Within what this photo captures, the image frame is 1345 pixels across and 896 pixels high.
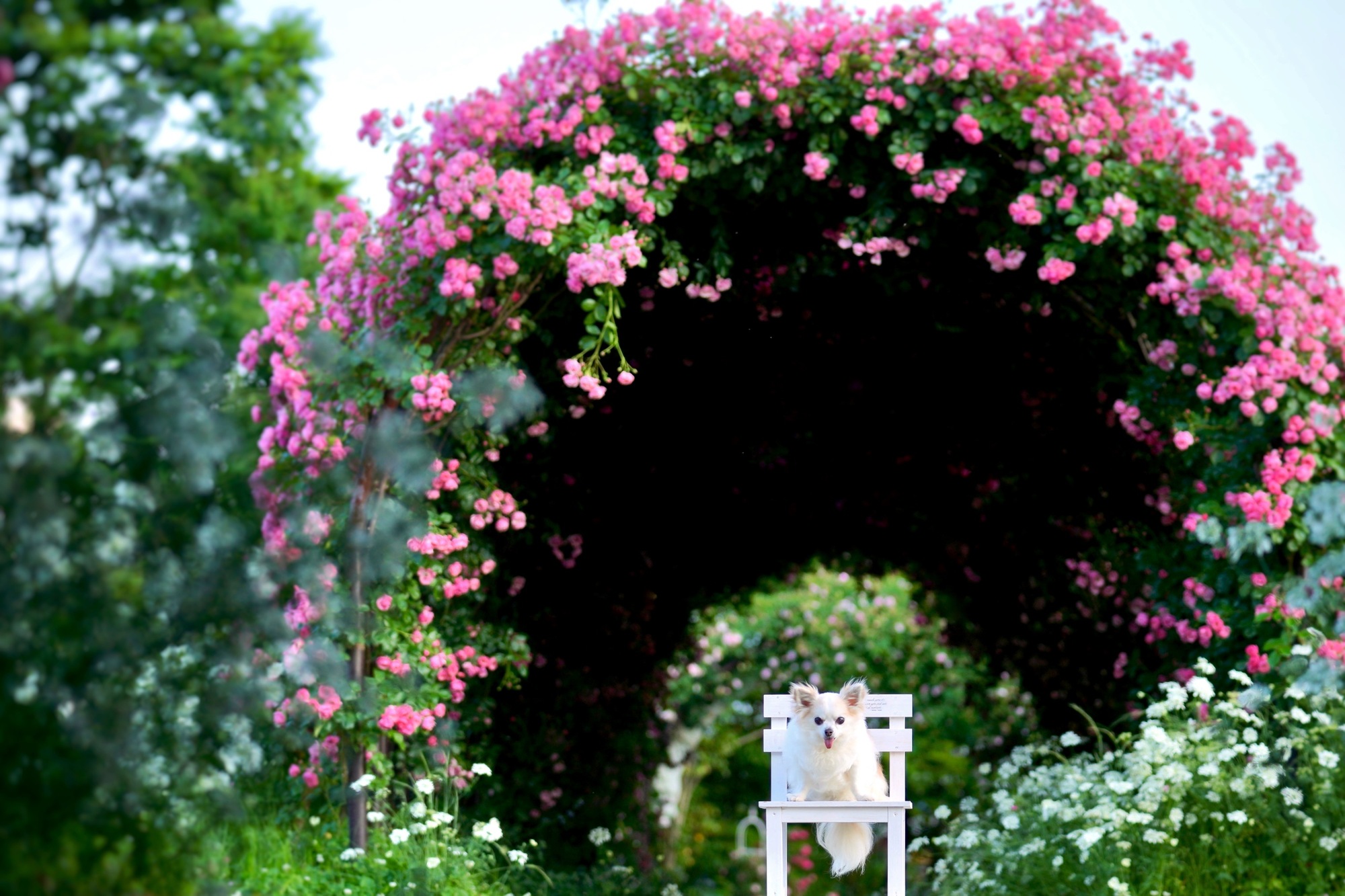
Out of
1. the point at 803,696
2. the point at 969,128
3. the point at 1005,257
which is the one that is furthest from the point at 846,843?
the point at 969,128

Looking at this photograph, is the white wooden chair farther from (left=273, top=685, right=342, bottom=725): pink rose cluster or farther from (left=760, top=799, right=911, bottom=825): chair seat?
(left=273, top=685, right=342, bottom=725): pink rose cluster

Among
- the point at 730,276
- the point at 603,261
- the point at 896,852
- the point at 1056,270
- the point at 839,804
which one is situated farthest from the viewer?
the point at 730,276

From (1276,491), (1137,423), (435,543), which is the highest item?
(1137,423)

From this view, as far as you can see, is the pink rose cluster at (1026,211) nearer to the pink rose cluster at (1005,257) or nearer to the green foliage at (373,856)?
the pink rose cluster at (1005,257)

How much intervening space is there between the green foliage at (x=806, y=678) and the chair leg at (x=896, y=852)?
6525 millimetres

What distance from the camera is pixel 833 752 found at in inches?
171

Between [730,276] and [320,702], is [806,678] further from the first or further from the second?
[320,702]

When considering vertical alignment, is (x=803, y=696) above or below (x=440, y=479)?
below

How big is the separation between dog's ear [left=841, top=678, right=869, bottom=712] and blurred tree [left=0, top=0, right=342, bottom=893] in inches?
80.6

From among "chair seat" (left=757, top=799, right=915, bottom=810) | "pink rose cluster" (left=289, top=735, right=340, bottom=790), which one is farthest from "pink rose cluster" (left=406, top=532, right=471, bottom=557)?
"chair seat" (left=757, top=799, right=915, bottom=810)

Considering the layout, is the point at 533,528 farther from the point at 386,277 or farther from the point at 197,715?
the point at 197,715

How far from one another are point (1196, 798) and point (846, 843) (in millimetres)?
1237

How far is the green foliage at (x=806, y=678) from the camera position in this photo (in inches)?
468

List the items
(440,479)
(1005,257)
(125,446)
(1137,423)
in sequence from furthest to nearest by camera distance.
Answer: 1. (1137,423)
2. (1005,257)
3. (440,479)
4. (125,446)
